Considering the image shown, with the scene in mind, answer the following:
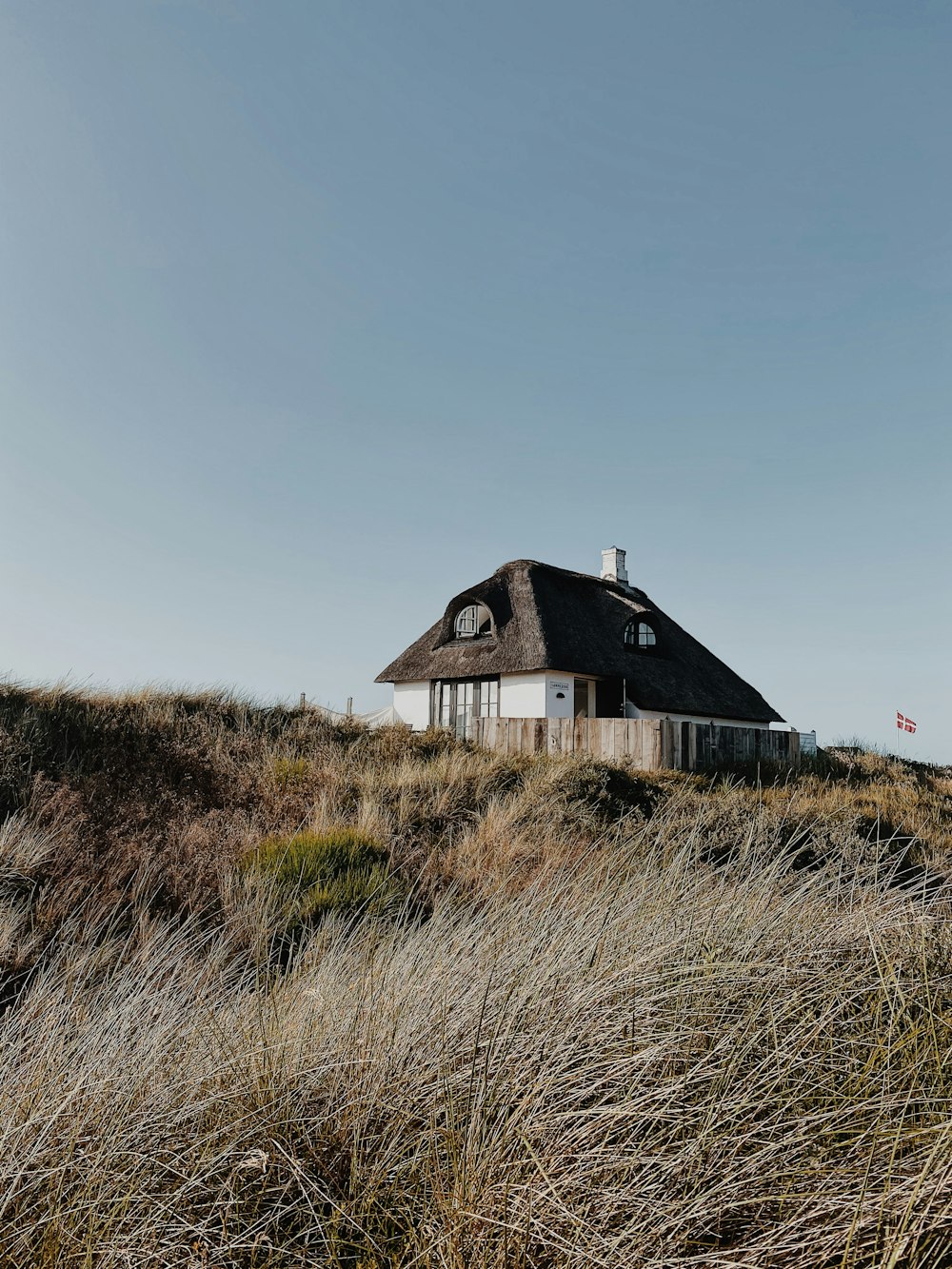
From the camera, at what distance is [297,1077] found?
233cm

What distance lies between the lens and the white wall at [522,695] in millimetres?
17234

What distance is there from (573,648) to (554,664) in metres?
1.12

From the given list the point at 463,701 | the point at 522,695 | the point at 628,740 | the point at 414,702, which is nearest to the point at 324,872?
the point at 628,740

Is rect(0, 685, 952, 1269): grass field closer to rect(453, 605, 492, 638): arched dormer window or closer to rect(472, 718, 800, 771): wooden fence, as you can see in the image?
rect(472, 718, 800, 771): wooden fence

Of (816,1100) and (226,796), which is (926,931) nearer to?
(816,1100)

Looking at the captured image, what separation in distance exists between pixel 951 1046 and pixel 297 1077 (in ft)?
7.09

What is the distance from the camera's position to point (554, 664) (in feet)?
55.5

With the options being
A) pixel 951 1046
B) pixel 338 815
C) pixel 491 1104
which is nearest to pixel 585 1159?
pixel 491 1104

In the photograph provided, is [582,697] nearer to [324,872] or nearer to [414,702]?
[414,702]

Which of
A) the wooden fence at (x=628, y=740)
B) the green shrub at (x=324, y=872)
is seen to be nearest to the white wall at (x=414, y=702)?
the wooden fence at (x=628, y=740)

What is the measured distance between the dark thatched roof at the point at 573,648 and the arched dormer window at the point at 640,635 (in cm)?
16

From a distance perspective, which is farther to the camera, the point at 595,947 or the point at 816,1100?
the point at 595,947

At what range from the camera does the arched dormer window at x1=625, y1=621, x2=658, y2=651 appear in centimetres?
1981

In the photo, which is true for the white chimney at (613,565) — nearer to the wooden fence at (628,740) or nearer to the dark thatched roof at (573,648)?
→ the dark thatched roof at (573,648)
